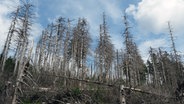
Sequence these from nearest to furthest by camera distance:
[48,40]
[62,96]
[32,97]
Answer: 1. [62,96]
2. [32,97]
3. [48,40]

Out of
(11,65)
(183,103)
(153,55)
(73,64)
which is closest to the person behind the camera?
(183,103)

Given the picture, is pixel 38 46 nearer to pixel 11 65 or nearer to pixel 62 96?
pixel 11 65

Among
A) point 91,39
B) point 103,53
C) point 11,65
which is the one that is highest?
point 91,39

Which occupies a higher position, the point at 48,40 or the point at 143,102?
the point at 48,40

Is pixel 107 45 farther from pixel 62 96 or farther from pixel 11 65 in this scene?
pixel 62 96

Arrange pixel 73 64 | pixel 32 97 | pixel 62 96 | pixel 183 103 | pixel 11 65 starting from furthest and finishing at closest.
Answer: pixel 73 64 → pixel 11 65 → pixel 32 97 → pixel 62 96 → pixel 183 103

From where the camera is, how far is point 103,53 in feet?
109

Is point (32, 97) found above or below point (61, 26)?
below

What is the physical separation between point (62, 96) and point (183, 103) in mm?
7801

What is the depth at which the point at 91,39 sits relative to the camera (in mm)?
33594

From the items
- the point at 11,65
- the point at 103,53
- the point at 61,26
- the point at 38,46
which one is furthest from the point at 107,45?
the point at 38,46

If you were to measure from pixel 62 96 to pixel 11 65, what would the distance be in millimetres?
17203

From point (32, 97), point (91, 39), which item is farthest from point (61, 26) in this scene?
point (32, 97)

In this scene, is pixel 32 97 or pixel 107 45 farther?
pixel 107 45
